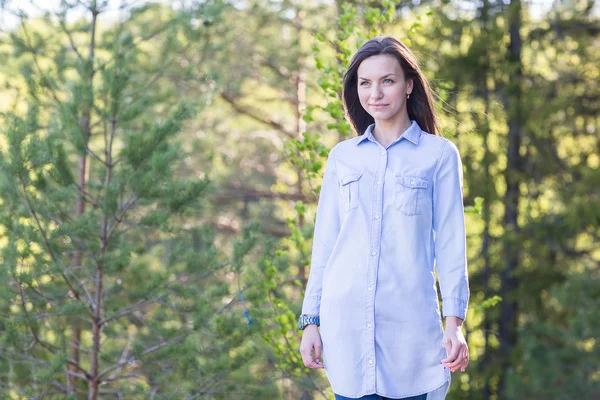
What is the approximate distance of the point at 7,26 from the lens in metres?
5.87

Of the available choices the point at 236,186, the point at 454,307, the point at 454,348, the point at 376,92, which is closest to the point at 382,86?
the point at 376,92

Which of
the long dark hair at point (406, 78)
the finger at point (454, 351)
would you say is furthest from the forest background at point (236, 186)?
the finger at point (454, 351)

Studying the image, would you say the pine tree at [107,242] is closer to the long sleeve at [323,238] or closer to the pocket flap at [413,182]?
the long sleeve at [323,238]

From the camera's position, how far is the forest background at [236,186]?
14.4 ft

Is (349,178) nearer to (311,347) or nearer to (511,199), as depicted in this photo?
(311,347)

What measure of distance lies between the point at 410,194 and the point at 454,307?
12.5 inches

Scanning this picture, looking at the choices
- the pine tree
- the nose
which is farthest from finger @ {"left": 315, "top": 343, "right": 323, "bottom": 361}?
the pine tree

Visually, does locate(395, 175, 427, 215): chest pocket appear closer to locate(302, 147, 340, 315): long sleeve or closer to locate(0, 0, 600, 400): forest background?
locate(302, 147, 340, 315): long sleeve

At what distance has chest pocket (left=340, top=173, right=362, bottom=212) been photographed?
7.31 feet

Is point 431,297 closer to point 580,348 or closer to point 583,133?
point 580,348

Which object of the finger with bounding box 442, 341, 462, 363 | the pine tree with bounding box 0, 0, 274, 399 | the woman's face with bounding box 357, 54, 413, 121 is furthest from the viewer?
the pine tree with bounding box 0, 0, 274, 399

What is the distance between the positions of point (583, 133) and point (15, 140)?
7.50m

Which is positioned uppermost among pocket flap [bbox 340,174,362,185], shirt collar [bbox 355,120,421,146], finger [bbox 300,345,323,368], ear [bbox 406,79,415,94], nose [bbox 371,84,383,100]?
ear [bbox 406,79,415,94]

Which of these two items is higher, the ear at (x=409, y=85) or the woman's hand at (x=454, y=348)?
the ear at (x=409, y=85)
